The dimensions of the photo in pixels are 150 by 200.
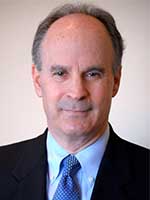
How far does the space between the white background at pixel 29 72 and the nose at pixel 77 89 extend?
451 mm

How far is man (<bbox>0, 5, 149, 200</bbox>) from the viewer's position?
117cm

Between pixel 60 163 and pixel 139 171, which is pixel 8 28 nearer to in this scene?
pixel 60 163

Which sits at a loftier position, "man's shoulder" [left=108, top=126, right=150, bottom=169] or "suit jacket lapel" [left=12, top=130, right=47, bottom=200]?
"man's shoulder" [left=108, top=126, right=150, bottom=169]

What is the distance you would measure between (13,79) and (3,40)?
21cm

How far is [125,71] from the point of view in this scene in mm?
1562

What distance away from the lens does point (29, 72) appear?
5.78ft

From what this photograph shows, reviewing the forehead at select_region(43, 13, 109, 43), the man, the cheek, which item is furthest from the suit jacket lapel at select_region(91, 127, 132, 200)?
the forehead at select_region(43, 13, 109, 43)

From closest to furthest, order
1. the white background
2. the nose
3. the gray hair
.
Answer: the nose < the gray hair < the white background

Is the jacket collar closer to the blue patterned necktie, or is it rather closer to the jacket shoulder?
the jacket shoulder

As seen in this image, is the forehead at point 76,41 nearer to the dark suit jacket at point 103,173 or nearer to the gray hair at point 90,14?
the gray hair at point 90,14

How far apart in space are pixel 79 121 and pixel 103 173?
0.66 ft

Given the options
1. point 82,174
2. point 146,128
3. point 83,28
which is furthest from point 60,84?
point 146,128

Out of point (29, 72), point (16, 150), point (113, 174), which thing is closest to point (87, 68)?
point (113, 174)

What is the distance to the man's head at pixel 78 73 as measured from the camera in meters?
1.17
